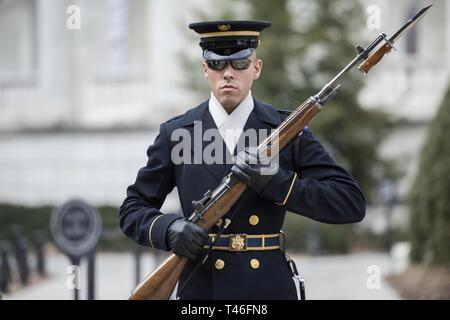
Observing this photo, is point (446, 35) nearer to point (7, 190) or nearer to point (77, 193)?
point (77, 193)

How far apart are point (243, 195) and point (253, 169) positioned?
0.24 meters

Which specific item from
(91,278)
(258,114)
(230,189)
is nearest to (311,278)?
(91,278)

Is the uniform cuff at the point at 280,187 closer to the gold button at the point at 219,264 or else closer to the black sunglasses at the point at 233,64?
the gold button at the point at 219,264

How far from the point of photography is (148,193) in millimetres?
5145

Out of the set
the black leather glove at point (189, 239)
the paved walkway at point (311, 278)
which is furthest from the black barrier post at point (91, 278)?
the black leather glove at point (189, 239)

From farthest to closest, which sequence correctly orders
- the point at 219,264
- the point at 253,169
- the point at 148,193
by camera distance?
the point at 148,193 → the point at 219,264 → the point at 253,169

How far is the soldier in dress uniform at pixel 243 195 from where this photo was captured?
4910 millimetres

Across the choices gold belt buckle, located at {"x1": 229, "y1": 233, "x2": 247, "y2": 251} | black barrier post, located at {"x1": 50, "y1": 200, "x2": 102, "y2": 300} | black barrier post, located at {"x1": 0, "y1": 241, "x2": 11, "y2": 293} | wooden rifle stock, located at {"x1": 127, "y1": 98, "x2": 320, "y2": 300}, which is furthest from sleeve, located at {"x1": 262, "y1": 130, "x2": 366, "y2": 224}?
black barrier post, located at {"x1": 0, "y1": 241, "x2": 11, "y2": 293}

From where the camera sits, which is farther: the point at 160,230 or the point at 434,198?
the point at 434,198

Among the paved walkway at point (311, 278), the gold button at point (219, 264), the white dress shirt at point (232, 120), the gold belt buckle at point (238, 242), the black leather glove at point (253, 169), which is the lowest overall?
the paved walkway at point (311, 278)

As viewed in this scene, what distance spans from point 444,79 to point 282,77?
5091 millimetres

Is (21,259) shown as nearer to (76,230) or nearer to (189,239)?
(76,230)

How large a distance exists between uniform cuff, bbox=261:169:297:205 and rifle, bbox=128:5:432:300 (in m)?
0.10

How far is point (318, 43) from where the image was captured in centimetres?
1862
